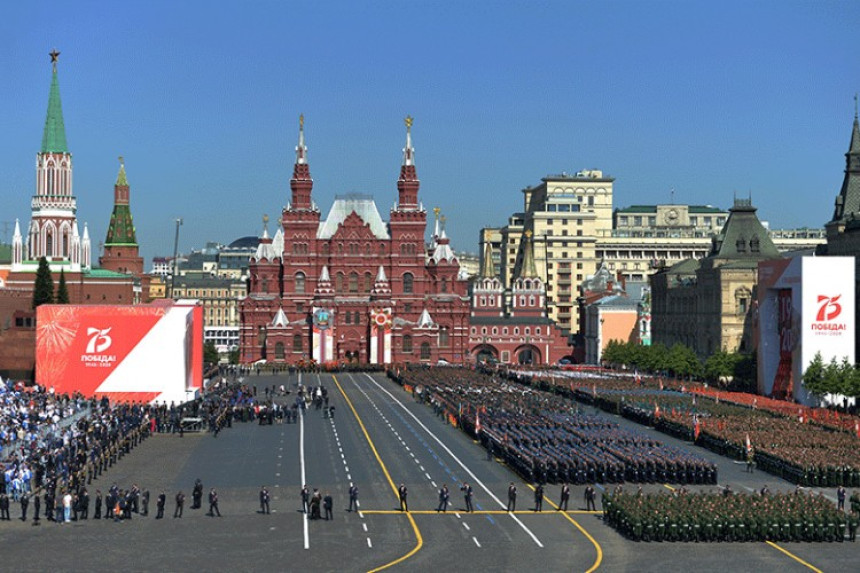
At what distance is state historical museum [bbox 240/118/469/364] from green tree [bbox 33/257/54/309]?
23.6 m

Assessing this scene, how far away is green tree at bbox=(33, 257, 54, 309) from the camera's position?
357 ft

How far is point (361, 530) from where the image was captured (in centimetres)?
3984

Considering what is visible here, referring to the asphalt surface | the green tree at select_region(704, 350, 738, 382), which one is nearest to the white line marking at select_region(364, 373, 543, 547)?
the asphalt surface

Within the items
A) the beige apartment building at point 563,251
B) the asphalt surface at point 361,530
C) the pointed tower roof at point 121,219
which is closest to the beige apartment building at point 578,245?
the beige apartment building at point 563,251

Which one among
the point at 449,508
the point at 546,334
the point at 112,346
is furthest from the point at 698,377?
the point at 449,508

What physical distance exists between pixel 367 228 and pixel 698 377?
3952 centimetres

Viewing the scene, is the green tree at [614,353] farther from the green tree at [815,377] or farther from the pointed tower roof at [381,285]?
the green tree at [815,377]

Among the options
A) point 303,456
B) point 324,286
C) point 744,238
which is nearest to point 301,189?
point 324,286

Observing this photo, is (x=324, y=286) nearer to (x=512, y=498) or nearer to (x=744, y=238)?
(x=744, y=238)

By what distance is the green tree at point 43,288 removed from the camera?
108887 millimetres

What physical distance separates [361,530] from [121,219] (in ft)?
441

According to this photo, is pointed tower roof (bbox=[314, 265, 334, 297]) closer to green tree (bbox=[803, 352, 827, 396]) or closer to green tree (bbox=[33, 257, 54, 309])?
green tree (bbox=[33, 257, 54, 309])

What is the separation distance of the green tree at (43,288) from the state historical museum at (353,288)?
2356 centimetres

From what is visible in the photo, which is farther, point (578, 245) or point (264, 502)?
point (578, 245)
